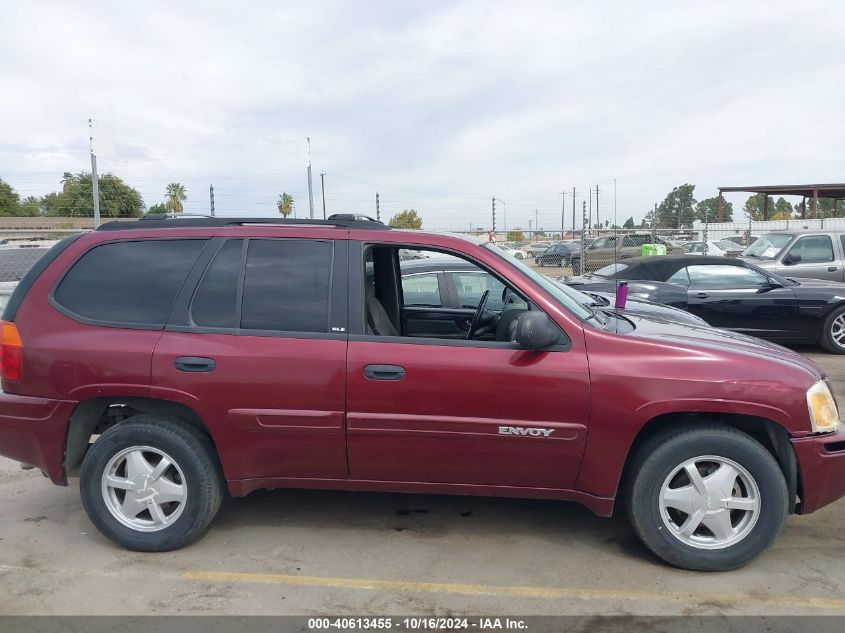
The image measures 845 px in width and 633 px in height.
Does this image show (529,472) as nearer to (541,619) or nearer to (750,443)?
(541,619)

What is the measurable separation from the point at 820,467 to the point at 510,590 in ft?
5.47

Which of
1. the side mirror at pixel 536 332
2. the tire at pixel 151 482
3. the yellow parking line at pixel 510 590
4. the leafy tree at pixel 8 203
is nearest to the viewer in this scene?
the yellow parking line at pixel 510 590

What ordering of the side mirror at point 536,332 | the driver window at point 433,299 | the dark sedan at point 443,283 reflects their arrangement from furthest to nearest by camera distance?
the dark sedan at point 443,283 < the driver window at point 433,299 < the side mirror at point 536,332

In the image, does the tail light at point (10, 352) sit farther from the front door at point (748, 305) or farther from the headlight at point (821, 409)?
the front door at point (748, 305)

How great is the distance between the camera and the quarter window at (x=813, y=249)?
11766 mm

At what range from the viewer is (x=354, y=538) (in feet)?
12.7

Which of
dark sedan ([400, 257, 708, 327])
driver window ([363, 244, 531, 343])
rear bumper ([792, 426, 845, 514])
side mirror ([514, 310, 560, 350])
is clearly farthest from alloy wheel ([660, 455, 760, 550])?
dark sedan ([400, 257, 708, 327])

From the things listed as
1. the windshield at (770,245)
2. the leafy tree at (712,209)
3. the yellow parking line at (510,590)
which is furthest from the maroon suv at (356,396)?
the leafy tree at (712,209)

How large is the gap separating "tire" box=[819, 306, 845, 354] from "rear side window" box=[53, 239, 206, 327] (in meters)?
8.27

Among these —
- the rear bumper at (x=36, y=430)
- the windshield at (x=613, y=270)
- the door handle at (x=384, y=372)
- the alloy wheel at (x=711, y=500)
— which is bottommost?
the alloy wheel at (x=711, y=500)

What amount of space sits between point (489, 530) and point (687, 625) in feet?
4.06

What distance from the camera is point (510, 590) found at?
329cm

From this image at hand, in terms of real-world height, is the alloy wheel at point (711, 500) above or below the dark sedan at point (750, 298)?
below

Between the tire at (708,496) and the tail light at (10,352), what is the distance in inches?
132
